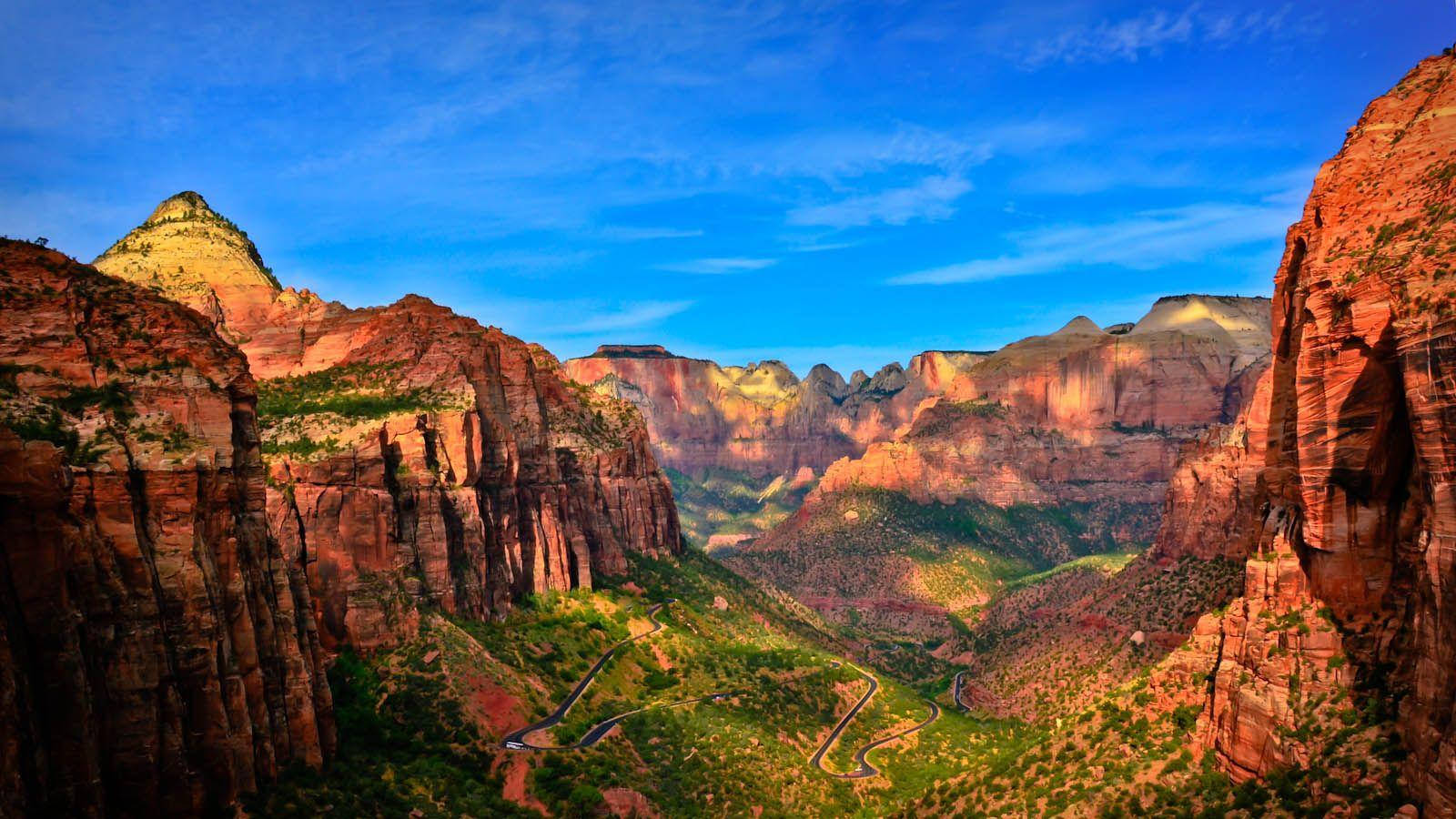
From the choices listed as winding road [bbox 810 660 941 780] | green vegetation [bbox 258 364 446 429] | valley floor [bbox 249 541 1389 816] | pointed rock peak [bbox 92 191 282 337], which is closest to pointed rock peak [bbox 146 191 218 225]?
pointed rock peak [bbox 92 191 282 337]

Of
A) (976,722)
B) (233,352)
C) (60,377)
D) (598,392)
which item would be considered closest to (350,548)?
(233,352)

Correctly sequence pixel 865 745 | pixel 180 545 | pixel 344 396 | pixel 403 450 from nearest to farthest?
pixel 180 545 < pixel 403 450 < pixel 865 745 < pixel 344 396

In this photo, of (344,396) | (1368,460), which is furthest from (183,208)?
(1368,460)

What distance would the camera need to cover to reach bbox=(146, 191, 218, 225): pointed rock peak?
107 m

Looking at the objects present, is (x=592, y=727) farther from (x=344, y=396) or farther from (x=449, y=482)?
(x=344, y=396)

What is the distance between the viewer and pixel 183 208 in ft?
355

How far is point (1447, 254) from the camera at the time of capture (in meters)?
33.3

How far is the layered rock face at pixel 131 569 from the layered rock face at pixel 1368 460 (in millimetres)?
43097

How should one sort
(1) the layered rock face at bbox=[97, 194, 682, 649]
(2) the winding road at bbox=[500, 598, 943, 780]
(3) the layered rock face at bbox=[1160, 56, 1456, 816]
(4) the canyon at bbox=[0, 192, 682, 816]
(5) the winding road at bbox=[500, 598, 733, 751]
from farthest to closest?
(2) the winding road at bbox=[500, 598, 943, 780] < (1) the layered rock face at bbox=[97, 194, 682, 649] < (5) the winding road at bbox=[500, 598, 733, 751] < (4) the canyon at bbox=[0, 192, 682, 816] < (3) the layered rock face at bbox=[1160, 56, 1456, 816]

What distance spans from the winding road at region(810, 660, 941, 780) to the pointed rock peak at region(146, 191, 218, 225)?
8416cm

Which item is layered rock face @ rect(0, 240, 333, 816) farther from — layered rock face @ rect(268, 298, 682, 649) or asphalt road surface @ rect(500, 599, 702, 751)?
asphalt road surface @ rect(500, 599, 702, 751)

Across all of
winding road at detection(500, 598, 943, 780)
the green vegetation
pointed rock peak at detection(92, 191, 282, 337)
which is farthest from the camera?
pointed rock peak at detection(92, 191, 282, 337)

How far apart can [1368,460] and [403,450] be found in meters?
66.9

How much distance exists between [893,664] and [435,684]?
81.5 meters
